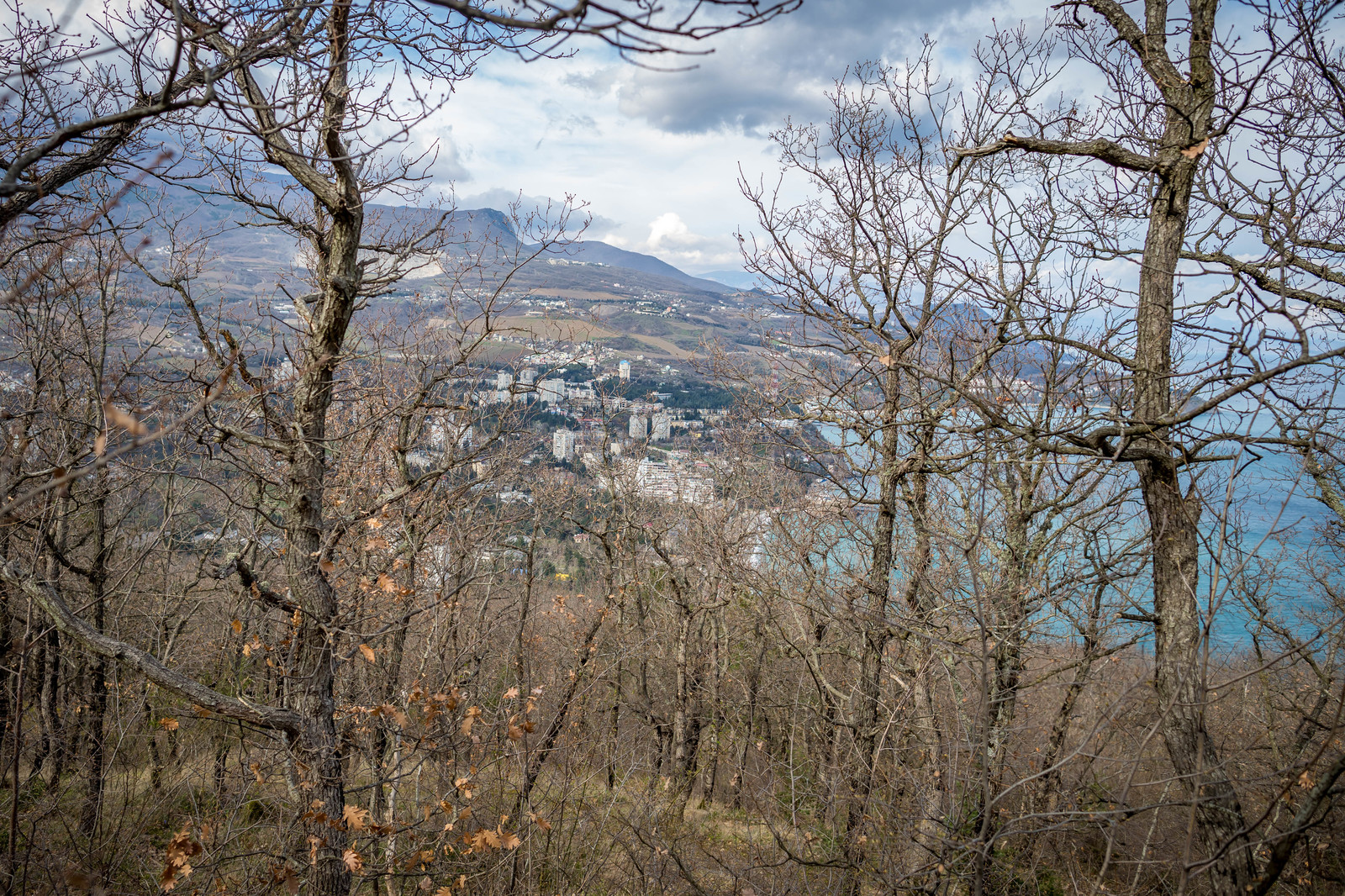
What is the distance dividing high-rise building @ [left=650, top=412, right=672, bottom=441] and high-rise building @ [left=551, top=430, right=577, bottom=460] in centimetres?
269

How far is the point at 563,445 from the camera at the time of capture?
22.1m

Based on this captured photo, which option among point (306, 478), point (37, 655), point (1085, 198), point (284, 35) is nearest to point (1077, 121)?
point (1085, 198)

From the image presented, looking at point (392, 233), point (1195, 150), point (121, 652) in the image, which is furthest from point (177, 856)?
point (392, 233)

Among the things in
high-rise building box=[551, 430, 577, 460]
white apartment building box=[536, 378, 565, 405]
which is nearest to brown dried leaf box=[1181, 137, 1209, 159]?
white apartment building box=[536, 378, 565, 405]

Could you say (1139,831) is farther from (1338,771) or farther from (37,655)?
(37,655)

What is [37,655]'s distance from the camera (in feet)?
33.3

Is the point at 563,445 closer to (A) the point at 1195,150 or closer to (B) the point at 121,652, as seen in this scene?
(B) the point at 121,652

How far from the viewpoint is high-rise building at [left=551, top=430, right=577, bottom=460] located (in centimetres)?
2173

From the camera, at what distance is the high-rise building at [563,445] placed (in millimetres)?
21734

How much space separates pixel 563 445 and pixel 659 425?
4.11 m

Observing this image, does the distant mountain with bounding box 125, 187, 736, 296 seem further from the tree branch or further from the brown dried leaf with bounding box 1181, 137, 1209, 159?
the brown dried leaf with bounding box 1181, 137, 1209, 159

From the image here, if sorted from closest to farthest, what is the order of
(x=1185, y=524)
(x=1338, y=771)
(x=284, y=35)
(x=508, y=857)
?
(x=1338, y=771) → (x=284, y=35) → (x=1185, y=524) → (x=508, y=857)

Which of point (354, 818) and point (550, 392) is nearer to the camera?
point (354, 818)

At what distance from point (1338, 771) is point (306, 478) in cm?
560
